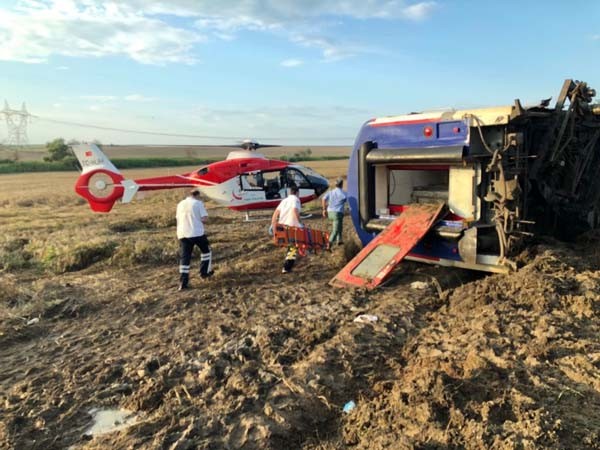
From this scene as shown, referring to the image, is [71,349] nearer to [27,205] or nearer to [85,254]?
[85,254]

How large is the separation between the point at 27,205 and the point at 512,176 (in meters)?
22.8

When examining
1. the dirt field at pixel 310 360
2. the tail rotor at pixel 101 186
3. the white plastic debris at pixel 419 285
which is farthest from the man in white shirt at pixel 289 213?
the tail rotor at pixel 101 186

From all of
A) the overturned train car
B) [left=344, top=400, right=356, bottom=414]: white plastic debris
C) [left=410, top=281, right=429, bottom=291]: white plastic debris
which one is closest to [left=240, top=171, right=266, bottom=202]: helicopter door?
the overturned train car

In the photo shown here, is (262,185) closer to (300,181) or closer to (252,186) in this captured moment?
(252,186)

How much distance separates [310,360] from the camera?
4.12 metres

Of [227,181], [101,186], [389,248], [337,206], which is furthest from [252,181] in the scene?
[389,248]

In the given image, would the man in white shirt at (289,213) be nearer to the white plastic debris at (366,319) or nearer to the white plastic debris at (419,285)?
the white plastic debris at (419,285)

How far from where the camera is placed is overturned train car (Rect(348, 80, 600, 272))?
5.51 m

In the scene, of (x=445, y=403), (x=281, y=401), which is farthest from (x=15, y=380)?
(x=445, y=403)

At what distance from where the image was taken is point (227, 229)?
12.8 m

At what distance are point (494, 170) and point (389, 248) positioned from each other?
1731 millimetres

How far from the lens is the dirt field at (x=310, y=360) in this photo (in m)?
3.12

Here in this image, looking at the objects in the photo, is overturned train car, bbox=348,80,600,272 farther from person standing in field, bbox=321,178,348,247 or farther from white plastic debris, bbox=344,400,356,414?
white plastic debris, bbox=344,400,356,414

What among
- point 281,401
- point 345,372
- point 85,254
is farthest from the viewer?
point 85,254
